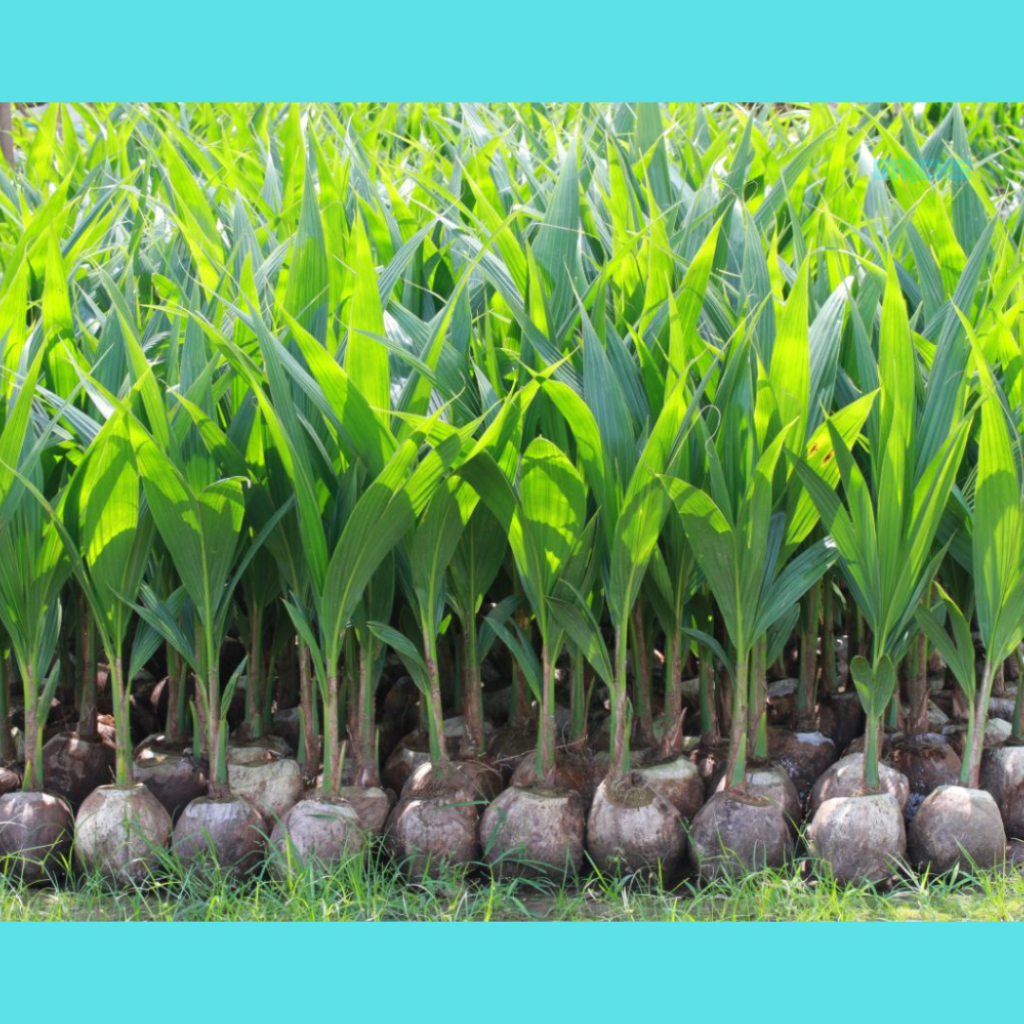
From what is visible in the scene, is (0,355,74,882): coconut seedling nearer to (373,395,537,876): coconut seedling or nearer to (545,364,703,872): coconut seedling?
(373,395,537,876): coconut seedling

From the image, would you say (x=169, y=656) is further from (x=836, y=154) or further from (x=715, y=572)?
(x=836, y=154)

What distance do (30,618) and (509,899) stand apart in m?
0.67

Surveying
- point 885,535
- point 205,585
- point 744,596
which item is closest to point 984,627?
point 885,535

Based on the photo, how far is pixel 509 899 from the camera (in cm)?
140

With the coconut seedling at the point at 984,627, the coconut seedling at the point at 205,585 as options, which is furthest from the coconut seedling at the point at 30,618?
the coconut seedling at the point at 984,627

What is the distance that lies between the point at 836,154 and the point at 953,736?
1.06 m

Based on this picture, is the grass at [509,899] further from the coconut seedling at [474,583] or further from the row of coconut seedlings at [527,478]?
the coconut seedling at [474,583]

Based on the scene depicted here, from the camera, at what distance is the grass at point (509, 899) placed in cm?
136

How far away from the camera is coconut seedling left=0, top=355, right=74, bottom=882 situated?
4.61ft

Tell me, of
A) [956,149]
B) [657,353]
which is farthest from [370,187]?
[956,149]

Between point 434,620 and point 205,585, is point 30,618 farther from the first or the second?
point 434,620

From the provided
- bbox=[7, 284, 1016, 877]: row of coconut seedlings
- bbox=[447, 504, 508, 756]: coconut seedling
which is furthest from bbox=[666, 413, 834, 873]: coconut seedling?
bbox=[447, 504, 508, 756]: coconut seedling

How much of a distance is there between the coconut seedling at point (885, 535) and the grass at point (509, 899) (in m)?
0.06

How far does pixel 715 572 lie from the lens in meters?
1.38
